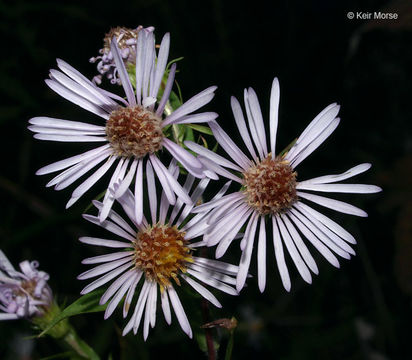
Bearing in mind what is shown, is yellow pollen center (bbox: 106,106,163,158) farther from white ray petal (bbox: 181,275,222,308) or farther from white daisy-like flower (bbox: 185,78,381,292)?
white ray petal (bbox: 181,275,222,308)

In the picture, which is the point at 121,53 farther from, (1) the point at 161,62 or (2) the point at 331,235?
(2) the point at 331,235

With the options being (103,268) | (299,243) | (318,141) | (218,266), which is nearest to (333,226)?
(299,243)

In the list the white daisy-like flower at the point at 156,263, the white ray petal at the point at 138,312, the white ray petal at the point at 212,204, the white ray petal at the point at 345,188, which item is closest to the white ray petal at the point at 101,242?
the white daisy-like flower at the point at 156,263

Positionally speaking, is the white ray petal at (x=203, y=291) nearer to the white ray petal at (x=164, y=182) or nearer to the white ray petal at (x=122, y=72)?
the white ray petal at (x=164, y=182)

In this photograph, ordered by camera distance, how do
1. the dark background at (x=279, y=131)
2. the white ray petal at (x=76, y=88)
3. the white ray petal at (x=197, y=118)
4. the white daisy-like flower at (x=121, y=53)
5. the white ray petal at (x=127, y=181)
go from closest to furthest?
the white ray petal at (x=197, y=118)
the white ray petal at (x=127, y=181)
the white ray petal at (x=76, y=88)
the white daisy-like flower at (x=121, y=53)
the dark background at (x=279, y=131)

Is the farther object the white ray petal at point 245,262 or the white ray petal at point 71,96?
the white ray petal at point 71,96
